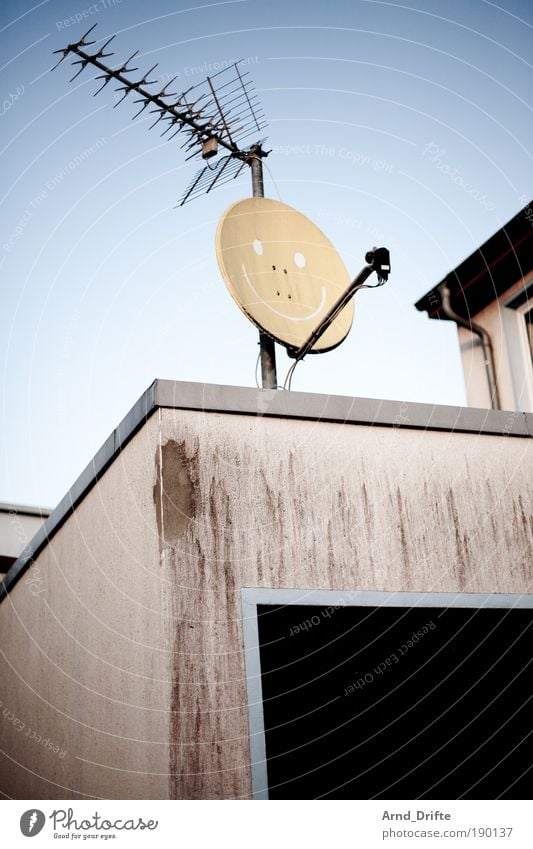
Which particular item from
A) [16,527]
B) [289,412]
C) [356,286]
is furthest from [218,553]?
[16,527]

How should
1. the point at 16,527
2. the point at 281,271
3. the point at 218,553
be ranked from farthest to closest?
the point at 16,527
the point at 281,271
the point at 218,553

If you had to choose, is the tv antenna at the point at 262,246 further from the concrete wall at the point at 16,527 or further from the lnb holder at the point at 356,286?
the concrete wall at the point at 16,527

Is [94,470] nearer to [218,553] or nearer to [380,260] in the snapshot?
[218,553]

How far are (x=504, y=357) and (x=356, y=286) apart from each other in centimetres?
463

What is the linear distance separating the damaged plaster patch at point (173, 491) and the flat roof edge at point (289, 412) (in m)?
0.23

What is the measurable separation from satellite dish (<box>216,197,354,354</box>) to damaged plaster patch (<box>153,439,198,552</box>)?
114cm

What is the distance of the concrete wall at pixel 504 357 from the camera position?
8555 mm

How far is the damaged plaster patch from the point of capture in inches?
150

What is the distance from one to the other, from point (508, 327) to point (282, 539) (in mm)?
5694

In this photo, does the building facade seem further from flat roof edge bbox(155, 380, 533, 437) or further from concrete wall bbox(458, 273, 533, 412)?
flat roof edge bbox(155, 380, 533, 437)

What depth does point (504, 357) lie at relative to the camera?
8859mm

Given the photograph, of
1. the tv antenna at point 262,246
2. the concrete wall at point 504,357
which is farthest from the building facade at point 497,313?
the tv antenna at point 262,246

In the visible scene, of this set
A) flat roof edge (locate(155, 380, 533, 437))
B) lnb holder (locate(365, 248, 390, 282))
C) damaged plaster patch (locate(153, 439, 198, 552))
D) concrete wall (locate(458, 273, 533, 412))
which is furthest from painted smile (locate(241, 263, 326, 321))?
concrete wall (locate(458, 273, 533, 412))

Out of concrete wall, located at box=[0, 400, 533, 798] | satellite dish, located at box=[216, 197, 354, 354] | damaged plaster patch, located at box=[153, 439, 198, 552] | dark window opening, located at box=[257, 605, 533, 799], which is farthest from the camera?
satellite dish, located at box=[216, 197, 354, 354]
